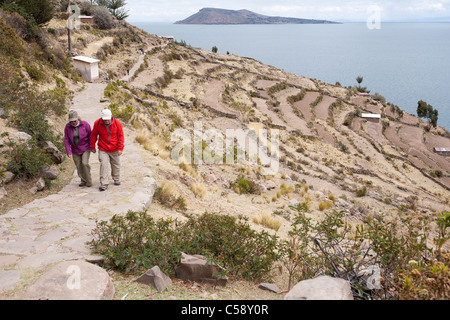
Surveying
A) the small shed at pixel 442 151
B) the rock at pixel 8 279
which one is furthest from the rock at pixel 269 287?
the small shed at pixel 442 151

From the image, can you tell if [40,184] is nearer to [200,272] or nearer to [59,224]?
[59,224]

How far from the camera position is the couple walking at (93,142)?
720 centimetres

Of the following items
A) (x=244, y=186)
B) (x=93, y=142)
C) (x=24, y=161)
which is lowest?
(x=244, y=186)

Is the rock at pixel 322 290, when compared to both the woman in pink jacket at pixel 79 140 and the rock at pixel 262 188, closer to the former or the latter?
the woman in pink jacket at pixel 79 140

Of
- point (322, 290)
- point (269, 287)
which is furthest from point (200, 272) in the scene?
point (322, 290)

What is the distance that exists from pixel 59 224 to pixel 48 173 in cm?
236

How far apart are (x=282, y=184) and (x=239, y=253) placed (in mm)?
9893

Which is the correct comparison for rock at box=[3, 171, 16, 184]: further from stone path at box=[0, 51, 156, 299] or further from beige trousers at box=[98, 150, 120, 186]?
beige trousers at box=[98, 150, 120, 186]

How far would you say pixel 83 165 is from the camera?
7469mm

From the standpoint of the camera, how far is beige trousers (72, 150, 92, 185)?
7414 millimetres
